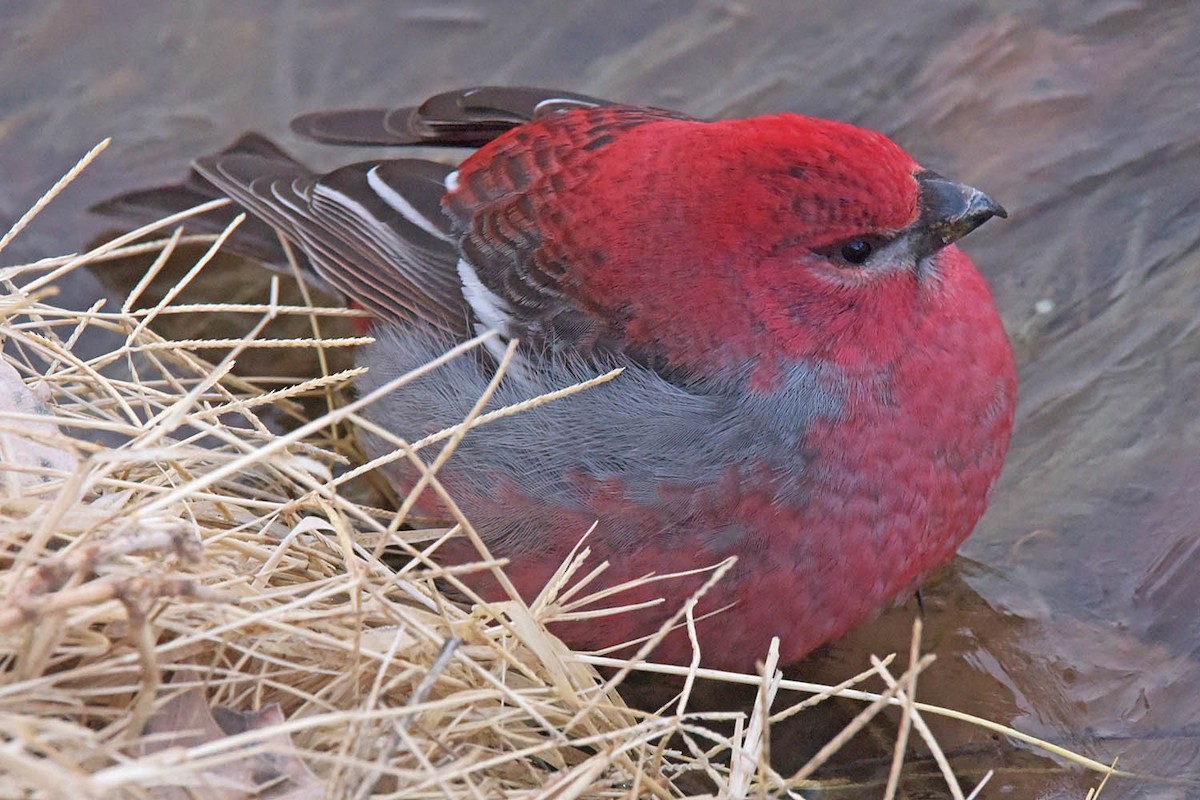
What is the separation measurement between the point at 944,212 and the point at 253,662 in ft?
5.58

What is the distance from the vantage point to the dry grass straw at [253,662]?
2.08 metres

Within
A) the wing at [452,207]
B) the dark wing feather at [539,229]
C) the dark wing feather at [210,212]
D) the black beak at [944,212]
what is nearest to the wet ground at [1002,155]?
the dark wing feather at [210,212]

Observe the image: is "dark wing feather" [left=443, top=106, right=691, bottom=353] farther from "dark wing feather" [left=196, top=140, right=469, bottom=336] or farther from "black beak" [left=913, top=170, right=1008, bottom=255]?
"black beak" [left=913, top=170, right=1008, bottom=255]

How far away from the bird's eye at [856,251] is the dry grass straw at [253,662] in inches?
33.0

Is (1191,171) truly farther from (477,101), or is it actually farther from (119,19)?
(119,19)

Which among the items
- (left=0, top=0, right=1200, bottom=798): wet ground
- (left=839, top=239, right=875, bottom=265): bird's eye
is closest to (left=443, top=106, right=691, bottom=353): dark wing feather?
(left=839, top=239, right=875, bottom=265): bird's eye

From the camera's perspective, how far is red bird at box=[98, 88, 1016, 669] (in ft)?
9.85

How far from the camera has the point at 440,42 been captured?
5000 millimetres

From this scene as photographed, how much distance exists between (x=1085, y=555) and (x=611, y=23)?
2557 mm

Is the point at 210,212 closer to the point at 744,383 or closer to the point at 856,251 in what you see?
the point at 744,383

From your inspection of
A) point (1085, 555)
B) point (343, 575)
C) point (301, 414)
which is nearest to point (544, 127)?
point (301, 414)

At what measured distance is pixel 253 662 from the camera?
2576 millimetres

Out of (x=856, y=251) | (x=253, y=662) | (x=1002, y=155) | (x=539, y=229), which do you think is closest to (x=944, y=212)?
(x=856, y=251)

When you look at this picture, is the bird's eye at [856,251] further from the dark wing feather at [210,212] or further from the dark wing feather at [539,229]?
the dark wing feather at [210,212]
